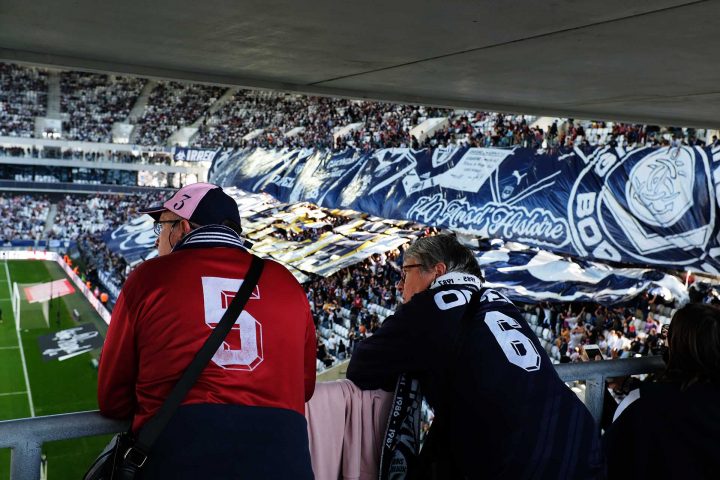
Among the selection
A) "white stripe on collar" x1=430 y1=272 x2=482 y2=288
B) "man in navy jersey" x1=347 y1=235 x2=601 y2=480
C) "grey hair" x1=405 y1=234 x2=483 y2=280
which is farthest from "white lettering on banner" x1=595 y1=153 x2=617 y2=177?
"man in navy jersey" x1=347 y1=235 x2=601 y2=480

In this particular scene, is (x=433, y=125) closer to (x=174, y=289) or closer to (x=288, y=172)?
(x=288, y=172)

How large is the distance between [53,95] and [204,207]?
194 feet

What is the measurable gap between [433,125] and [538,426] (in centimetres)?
2363

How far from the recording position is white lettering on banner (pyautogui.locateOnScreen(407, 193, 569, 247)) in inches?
609

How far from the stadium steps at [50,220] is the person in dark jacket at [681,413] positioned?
153 ft

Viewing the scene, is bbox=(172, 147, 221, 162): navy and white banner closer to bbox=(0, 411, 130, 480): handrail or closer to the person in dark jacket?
the person in dark jacket

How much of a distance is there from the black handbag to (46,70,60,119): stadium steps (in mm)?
57214

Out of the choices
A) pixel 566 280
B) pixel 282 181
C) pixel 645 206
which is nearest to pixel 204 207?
pixel 566 280

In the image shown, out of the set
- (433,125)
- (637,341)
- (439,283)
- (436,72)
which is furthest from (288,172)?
(439,283)

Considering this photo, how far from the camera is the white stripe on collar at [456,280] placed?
2186 mm

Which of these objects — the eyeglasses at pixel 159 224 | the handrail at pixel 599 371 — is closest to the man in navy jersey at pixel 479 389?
the handrail at pixel 599 371

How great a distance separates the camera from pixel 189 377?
5.08 feet

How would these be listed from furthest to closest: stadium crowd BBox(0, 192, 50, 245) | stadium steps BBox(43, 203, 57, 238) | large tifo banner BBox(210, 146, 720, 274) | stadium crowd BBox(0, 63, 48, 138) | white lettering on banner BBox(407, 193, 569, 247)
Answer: stadium crowd BBox(0, 63, 48, 138), stadium steps BBox(43, 203, 57, 238), stadium crowd BBox(0, 192, 50, 245), white lettering on banner BBox(407, 193, 569, 247), large tifo banner BBox(210, 146, 720, 274)

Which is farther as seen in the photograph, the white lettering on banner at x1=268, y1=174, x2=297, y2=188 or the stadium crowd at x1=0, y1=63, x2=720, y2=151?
the white lettering on banner at x1=268, y1=174, x2=297, y2=188
